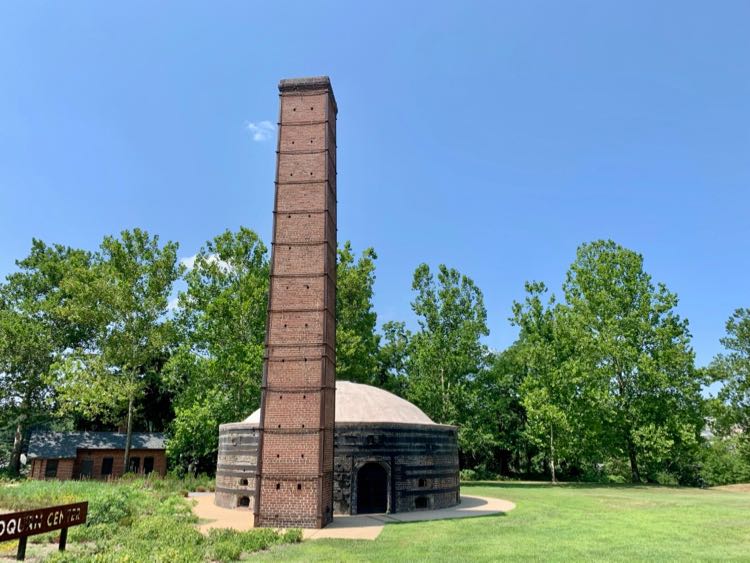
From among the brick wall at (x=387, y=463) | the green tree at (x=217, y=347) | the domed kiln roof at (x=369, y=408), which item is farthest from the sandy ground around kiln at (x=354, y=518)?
the green tree at (x=217, y=347)

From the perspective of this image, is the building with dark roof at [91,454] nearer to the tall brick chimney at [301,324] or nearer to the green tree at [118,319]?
the green tree at [118,319]

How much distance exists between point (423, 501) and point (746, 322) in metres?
38.5

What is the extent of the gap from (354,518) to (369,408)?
4.92 meters

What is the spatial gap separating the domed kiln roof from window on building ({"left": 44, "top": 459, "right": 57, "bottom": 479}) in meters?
21.9

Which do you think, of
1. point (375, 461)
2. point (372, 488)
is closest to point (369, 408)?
point (375, 461)

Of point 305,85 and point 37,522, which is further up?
point 305,85

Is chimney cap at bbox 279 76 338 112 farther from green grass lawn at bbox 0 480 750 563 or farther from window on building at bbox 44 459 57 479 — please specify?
window on building at bbox 44 459 57 479

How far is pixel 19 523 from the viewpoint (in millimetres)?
10875

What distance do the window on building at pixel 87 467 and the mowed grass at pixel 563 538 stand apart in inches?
1194

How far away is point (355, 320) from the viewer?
45531 millimetres

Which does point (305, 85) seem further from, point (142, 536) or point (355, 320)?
point (355, 320)

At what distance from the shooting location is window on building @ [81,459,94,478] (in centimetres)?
3825

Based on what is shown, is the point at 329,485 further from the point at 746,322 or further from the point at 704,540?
the point at 746,322

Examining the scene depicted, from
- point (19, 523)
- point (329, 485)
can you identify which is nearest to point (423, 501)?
point (329, 485)
